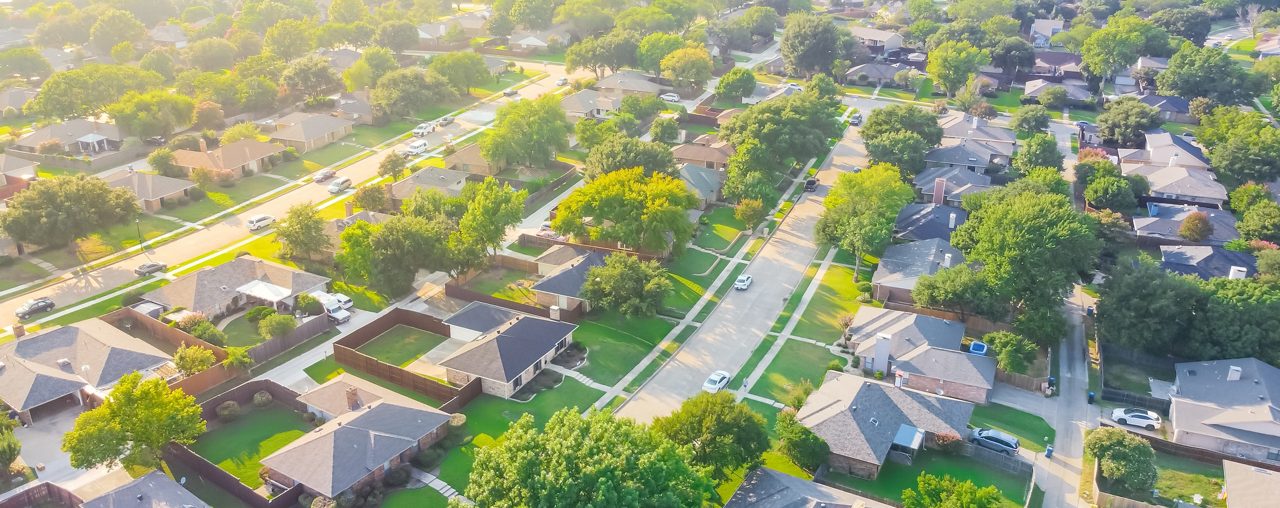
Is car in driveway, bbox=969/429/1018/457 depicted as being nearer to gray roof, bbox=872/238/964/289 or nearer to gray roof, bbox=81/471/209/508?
gray roof, bbox=872/238/964/289

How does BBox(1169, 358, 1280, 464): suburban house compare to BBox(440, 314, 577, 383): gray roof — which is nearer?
BBox(1169, 358, 1280, 464): suburban house

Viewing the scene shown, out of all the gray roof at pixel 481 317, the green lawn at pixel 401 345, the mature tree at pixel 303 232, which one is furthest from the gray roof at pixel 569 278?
the mature tree at pixel 303 232

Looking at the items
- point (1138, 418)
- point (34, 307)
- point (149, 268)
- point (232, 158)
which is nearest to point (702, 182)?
point (1138, 418)

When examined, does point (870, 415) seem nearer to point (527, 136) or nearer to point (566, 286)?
point (566, 286)

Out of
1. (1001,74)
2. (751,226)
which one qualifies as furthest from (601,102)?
(1001,74)

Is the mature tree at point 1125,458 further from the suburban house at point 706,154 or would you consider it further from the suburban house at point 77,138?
the suburban house at point 77,138

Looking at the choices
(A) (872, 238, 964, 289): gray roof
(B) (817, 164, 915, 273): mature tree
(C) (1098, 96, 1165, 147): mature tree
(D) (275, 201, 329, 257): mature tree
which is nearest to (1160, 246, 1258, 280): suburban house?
(A) (872, 238, 964, 289): gray roof
